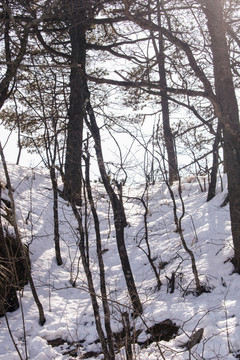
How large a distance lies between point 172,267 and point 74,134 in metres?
4.41

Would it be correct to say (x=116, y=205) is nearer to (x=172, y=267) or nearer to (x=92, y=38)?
(x=172, y=267)

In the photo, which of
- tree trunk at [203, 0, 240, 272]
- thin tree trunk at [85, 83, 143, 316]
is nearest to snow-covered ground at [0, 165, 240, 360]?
thin tree trunk at [85, 83, 143, 316]

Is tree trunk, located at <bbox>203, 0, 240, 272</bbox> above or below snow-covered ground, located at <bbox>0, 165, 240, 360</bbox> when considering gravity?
above

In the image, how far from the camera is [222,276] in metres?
4.95

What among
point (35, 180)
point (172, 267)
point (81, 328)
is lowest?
point (81, 328)

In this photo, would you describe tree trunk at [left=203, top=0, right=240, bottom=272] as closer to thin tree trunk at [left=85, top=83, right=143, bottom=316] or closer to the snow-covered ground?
the snow-covered ground

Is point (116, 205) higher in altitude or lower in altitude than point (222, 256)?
higher

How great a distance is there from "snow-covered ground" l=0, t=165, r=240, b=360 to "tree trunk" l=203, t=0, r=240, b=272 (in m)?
0.77

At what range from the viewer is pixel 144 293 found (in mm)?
5312

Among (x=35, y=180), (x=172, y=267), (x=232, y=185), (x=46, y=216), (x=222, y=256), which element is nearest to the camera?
(x=232, y=185)

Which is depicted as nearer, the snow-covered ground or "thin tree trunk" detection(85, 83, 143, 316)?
the snow-covered ground

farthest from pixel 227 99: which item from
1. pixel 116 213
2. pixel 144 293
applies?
pixel 144 293

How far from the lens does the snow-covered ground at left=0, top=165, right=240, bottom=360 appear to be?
3.92 m

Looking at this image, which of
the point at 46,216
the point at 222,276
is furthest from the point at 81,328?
the point at 46,216
